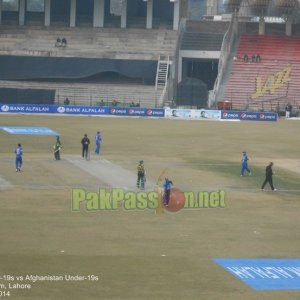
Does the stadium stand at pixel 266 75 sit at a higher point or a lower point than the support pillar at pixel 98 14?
lower

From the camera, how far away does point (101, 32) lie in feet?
316

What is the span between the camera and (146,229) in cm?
2991

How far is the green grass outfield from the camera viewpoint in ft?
75.6

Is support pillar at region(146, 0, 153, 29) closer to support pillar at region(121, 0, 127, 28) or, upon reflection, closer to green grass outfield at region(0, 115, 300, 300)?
support pillar at region(121, 0, 127, 28)

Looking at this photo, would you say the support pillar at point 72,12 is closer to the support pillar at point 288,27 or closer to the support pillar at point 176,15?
the support pillar at point 176,15

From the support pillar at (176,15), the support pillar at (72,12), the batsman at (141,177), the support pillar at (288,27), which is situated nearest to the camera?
the batsman at (141,177)

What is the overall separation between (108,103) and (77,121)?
44.1 feet

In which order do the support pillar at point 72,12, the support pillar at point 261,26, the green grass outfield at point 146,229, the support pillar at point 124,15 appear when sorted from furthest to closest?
the support pillar at point 124,15
the support pillar at point 72,12
the support pillar at point 261,26
the green grass outfield at point 146,229

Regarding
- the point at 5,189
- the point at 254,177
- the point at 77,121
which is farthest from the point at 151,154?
the point at 77,121

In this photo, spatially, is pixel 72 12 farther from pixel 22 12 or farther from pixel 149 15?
pixel 149 15

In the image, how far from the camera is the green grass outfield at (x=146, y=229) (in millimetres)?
23047

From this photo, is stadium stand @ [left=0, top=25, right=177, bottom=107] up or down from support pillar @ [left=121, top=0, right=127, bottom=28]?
down

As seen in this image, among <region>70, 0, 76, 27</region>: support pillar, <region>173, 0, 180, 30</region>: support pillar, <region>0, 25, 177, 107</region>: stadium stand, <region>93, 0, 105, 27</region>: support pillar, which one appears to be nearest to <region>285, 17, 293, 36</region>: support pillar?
<region>173, 0, 180, 30</region>: support pillar

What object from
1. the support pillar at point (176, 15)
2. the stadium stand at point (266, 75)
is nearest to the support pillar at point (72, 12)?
the support pillar at point (176, 15)
